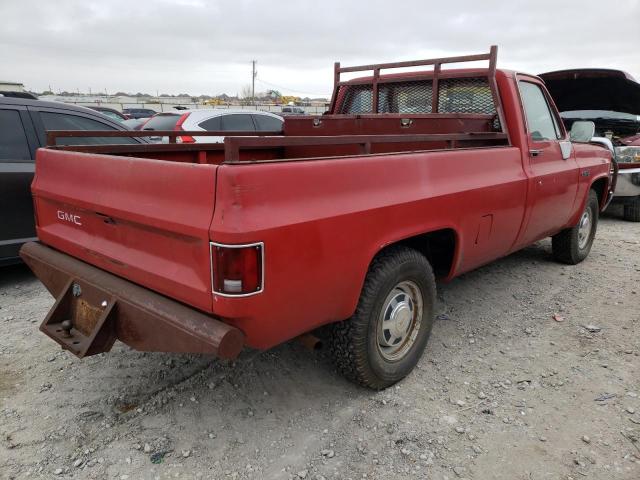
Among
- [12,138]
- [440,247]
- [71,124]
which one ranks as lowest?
[440,247]

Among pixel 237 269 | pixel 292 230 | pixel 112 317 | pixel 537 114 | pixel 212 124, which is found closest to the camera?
pixel 237 269

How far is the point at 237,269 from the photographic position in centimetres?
202

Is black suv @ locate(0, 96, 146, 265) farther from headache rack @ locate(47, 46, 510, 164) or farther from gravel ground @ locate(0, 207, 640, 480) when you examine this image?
headache rack @ locate(47, 46, 510, 164)

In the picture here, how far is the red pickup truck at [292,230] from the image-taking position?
→ 2074mm

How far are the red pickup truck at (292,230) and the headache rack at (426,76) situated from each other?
0.03 meters

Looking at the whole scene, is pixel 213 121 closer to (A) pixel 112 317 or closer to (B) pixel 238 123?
(B) pixel 238 123

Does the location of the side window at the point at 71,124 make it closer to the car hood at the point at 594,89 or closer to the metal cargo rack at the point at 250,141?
the metal cargo rack at the point at 250,141

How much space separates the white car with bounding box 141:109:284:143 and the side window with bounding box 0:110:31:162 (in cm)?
328

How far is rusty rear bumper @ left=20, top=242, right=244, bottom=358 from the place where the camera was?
2111mm

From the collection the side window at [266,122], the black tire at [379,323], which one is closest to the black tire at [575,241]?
the black tire at [379,323]

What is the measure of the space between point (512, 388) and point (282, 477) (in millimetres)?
1554

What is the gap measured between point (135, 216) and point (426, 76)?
2.97 meters

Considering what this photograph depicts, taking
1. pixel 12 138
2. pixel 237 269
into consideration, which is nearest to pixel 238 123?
pixel 12 138

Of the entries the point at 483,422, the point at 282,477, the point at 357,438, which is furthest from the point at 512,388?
the point at 282,477
